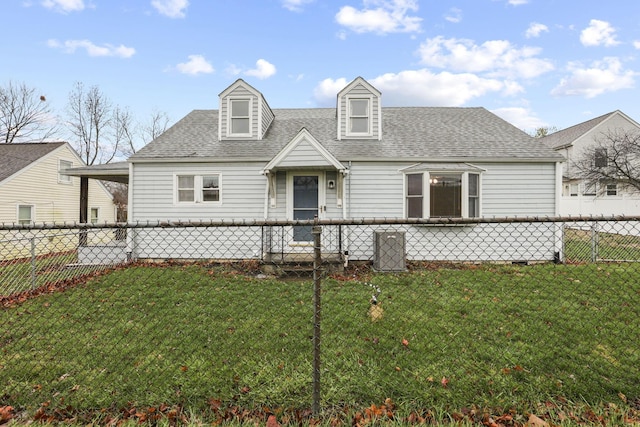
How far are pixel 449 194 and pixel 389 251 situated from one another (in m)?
2.80

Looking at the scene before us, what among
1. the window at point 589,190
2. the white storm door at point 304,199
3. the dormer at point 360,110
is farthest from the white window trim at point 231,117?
the window at point 589,190

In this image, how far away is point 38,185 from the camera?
14.0m

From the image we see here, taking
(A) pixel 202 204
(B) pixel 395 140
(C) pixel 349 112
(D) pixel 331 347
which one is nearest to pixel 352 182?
(B) pixel 395 140

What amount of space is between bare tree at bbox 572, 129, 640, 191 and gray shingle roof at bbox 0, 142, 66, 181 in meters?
28.1

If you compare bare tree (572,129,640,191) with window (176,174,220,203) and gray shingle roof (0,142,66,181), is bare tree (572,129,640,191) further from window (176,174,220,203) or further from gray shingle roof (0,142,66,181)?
gray shingle roof (0,142,66,181)

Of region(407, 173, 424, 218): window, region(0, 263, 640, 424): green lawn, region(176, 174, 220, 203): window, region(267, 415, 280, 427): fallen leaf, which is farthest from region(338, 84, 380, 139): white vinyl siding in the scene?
region(267, 415, 280, 427): fallen leaf

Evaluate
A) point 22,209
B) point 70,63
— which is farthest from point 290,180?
point 70,63

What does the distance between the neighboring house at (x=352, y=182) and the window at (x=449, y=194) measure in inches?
1.2

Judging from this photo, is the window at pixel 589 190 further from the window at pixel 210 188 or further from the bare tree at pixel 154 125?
the bare tree at pixel 154 125

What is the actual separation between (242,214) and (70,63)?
47.0 feet

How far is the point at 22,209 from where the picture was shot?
13.4 meters

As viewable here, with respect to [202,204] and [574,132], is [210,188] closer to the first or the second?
[202,204]

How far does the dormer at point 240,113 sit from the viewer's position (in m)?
9.78

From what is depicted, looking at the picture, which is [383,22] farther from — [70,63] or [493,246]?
[70,63]
